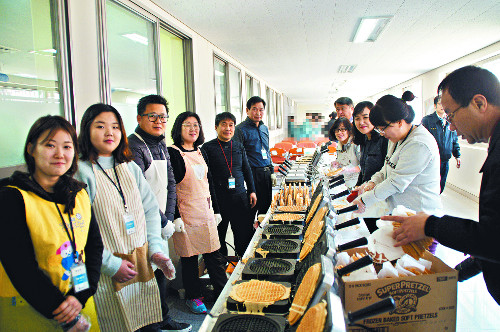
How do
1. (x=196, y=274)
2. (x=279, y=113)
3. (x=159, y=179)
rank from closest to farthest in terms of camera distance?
(x=159, y=179) → (x=196, y=274) → (x=279, y=113)

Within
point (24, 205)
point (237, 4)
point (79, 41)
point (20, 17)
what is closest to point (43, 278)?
point (24, 205)

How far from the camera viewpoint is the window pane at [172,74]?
3826 mm

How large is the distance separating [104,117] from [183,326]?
161 centimetres

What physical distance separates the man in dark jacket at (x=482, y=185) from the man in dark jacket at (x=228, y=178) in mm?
2056

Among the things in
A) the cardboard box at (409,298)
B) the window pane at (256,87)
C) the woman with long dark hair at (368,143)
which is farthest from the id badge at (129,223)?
the window pane at (256,87)

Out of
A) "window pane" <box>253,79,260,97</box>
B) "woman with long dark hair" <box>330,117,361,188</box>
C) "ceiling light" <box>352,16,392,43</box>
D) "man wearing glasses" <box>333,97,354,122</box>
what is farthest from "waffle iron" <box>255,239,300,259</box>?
"window pane" <box>253,79,260,97</box>

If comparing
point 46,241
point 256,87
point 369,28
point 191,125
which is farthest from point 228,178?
point 256,87

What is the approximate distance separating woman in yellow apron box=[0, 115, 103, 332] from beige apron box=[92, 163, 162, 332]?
0.15m

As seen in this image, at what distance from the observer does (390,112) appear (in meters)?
1.97

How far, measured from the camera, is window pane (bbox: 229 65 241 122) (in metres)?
6.76

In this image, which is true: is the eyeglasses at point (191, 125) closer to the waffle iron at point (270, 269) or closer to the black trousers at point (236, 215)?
the black trousers at point (236, 215)

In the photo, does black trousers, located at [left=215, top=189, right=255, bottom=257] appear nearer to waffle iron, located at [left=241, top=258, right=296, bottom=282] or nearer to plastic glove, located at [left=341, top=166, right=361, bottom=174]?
plastic glove, located at [left=341, top=166, right=361, bottom=174]

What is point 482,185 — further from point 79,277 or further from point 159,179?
point 159,179

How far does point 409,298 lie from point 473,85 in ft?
2.30
